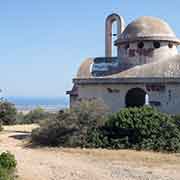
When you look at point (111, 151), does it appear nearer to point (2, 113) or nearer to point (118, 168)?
point (118, 168)

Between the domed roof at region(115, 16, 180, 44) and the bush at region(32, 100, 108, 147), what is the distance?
6.76 m

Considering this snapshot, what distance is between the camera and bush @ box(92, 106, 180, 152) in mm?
19984

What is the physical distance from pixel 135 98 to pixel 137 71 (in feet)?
15.4

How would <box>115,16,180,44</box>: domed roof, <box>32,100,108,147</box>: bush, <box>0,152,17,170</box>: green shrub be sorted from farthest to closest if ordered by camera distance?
1. <box>115,16,180,44</box>: domed roof
2. <box>32,100,108,147</box>: bush
3. <box>0,152,17,170</box>: green shrub

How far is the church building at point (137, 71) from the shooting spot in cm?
2469

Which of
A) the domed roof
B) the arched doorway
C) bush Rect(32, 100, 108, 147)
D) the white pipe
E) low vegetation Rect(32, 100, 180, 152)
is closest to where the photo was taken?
low vegetation Rect(32, 100, 180, 152)

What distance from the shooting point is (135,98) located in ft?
98.8

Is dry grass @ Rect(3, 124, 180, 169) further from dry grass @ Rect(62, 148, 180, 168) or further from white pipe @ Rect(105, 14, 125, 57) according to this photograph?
white pipe @ Rect(105, 14, 125, 57)

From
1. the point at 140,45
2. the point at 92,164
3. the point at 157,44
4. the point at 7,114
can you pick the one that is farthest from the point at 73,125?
the point at 7,114

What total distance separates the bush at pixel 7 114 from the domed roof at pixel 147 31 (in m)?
15.3

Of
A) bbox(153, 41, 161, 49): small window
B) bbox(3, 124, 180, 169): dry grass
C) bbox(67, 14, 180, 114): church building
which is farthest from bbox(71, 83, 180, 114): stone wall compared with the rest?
bbox(3, 124, 180, 169): dry grass

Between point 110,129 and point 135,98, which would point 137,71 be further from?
point 110,129

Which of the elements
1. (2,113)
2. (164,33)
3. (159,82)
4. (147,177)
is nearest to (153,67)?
(159,82)

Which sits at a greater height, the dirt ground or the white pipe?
the white pipe
